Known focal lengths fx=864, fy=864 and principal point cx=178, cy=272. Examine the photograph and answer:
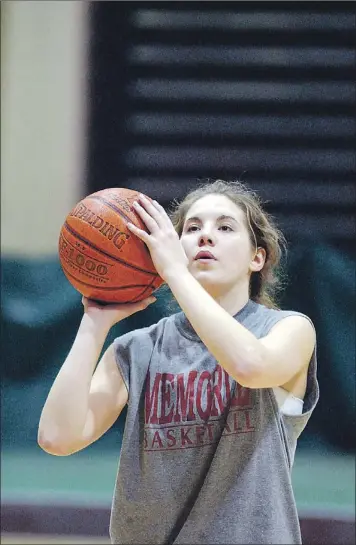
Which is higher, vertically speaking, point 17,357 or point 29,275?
point 29,275

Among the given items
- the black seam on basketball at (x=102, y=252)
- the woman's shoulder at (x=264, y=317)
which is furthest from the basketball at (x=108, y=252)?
the woman's shoulder at (x=264, y=317)

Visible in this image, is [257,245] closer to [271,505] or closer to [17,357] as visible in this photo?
[271,505]

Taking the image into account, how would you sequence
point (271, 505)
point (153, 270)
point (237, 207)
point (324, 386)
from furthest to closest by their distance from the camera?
point (324, 386) < point (237, 207) < point (153, 270) < point (271, 505)

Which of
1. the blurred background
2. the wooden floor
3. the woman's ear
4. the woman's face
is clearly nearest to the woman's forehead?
the woman's face

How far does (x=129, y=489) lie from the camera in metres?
1.99

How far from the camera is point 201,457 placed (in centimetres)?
196

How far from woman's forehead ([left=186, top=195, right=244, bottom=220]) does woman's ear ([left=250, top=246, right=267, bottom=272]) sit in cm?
12

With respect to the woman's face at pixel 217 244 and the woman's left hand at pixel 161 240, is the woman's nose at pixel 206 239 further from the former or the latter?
the woman's left hand at pixel 161 240

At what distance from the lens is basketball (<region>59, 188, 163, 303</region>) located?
199 cm

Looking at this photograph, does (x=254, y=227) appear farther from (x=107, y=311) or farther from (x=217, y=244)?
(x=107, y=311)

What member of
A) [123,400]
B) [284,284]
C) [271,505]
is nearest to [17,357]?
[284,284]

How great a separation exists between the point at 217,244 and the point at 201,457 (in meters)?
0.50

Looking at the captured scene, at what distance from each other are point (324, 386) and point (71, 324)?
44.0 inches

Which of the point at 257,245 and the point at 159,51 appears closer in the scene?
the point at 257,245
